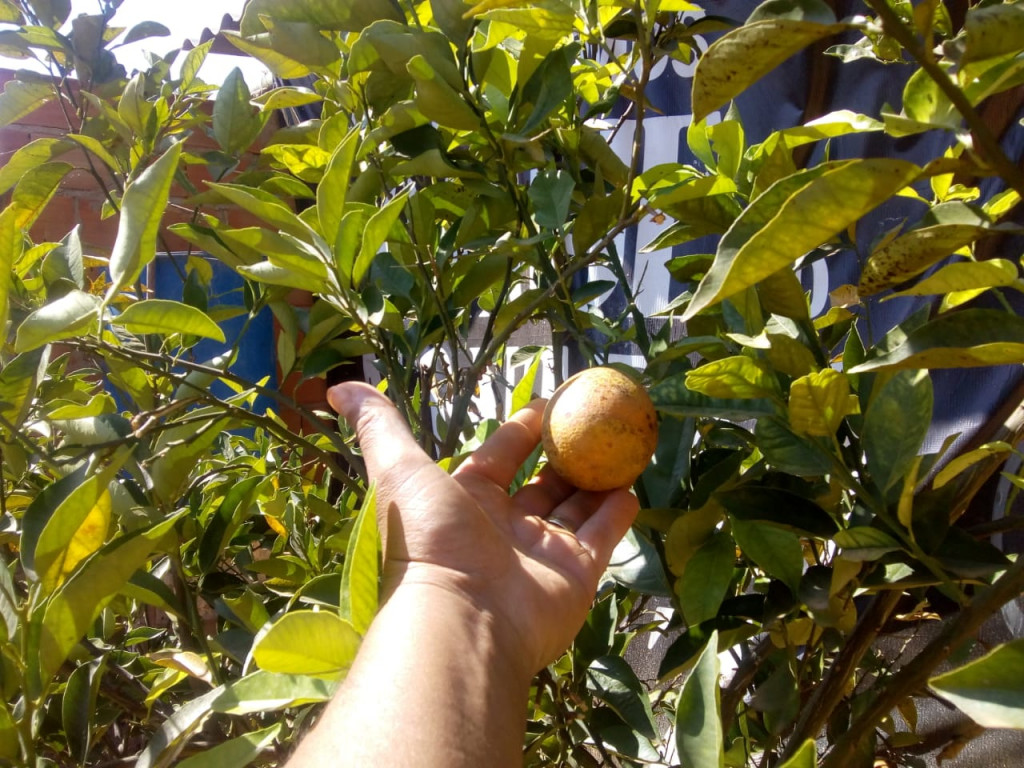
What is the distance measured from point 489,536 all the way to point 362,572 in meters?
0.21

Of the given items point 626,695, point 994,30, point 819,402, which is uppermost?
point 994,30

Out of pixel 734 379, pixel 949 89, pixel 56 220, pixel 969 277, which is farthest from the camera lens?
pixel 56 220

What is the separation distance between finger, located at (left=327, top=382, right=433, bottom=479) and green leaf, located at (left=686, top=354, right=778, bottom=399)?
0.26m

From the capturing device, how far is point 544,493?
0.88 meters

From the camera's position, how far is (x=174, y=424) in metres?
0.77

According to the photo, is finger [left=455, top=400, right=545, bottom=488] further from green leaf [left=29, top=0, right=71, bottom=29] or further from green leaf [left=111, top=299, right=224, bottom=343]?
green leaf [left=29, top=0, right=71, bottom=29]

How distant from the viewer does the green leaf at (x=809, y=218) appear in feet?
1.20

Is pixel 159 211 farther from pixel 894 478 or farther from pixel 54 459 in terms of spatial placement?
pixel 894 478

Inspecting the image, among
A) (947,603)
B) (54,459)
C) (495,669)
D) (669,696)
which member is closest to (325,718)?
(495,669)

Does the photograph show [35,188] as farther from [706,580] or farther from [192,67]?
[706,580]

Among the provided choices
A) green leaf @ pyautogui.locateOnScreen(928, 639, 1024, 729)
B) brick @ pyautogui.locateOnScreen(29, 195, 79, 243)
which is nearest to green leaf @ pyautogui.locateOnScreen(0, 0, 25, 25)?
green leaf @ pyautogui.locateOnScreen(928, 639, 1024, 729)

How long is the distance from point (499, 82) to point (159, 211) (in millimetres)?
365

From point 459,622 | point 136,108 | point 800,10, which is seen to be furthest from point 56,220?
point 800,10

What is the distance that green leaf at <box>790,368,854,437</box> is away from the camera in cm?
51
